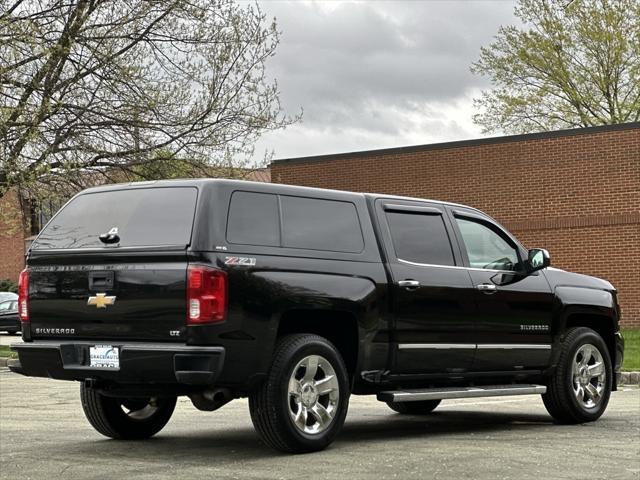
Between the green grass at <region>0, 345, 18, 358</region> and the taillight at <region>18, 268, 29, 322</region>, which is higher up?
the taillight at <region>18, 268, 29, 322</region>

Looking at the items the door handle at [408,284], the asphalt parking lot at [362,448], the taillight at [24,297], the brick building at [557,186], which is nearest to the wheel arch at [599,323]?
the asphalt parking lot at [362,448]

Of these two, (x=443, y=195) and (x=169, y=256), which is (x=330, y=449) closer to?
(x=169, y=256)

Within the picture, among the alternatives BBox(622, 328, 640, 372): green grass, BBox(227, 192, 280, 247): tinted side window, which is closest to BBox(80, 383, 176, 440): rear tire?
BBox(227, 192, 280, 247): tinted side window

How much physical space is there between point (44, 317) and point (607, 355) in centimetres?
537

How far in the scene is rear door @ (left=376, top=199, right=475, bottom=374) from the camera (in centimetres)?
939

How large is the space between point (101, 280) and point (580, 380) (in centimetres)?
478

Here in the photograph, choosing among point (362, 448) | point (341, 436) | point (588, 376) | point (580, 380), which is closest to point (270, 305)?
point (362, 448)

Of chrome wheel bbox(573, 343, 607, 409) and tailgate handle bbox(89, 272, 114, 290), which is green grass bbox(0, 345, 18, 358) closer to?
chrome wheel bbox(573, 343, 607, 409)

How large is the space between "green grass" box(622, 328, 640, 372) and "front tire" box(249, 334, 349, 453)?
1024cm

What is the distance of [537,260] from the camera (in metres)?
10.5

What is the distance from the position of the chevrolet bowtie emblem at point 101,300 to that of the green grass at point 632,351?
37.4 feet

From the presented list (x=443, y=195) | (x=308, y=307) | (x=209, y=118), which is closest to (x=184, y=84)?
(x=209, y=118)

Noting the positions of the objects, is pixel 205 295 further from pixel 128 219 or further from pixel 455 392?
pixel 455 392

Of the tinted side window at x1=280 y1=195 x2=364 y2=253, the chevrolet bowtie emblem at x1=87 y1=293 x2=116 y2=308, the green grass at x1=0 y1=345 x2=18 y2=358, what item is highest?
the tinted side window at x1=280 y1=195 x2=364 y2=253
